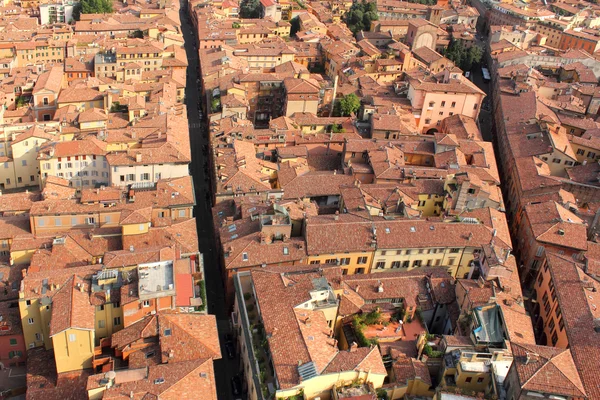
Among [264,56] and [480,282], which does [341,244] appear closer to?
[480,282]

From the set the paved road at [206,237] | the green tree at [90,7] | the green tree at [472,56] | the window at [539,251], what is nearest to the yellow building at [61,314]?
the paved road at [206,237]

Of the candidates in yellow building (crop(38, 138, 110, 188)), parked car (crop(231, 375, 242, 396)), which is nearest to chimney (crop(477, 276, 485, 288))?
parked car (crop(231, 375, 242, 396))

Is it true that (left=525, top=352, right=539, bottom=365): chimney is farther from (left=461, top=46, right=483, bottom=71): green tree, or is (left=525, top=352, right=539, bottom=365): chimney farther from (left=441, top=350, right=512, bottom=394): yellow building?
(left=461, top=46, right=483, bottom=71): green tree

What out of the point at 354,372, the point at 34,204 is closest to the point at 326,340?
the point at 354,372

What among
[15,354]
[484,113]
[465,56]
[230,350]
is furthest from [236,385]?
[465,56]

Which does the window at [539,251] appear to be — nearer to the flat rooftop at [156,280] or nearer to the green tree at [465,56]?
the flat rooftop at [156,280]

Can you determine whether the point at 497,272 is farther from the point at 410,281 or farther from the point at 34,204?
the point at 34,204
